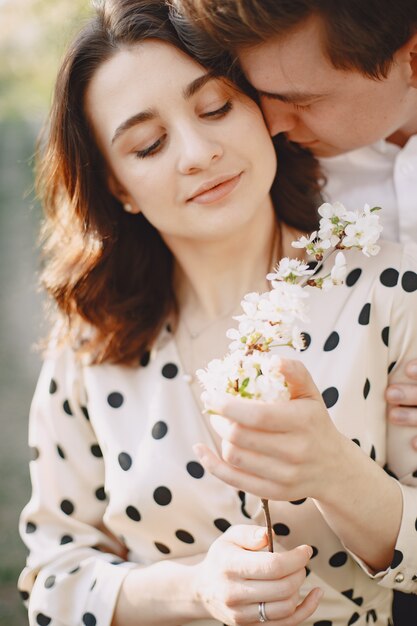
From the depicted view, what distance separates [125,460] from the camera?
7.50 feet

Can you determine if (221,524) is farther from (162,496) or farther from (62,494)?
(62,494)

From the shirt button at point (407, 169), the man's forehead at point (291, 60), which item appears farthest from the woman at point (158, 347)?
the shirt button at point (407, 169)

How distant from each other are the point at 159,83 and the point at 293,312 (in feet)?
2.80

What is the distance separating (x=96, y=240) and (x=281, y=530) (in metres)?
1.08

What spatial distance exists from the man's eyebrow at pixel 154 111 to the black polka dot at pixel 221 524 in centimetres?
111

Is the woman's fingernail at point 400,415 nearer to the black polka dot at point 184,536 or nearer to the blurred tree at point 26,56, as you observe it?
the black polka dot at point 184,536

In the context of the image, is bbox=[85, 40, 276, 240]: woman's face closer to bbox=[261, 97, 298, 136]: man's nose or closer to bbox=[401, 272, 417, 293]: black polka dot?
bbox=[261, 97, 298, 136]: man's nose

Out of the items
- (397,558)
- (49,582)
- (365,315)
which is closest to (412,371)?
(365,315)

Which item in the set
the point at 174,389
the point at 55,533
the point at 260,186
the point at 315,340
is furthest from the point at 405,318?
the point at 55,533

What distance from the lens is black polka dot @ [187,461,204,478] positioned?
219 cm

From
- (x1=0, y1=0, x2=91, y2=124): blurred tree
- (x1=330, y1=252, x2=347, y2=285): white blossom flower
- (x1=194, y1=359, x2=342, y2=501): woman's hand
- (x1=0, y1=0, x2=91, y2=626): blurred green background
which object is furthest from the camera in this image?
(x1=0, y1=0, x2=91, y2=124): blurred tree

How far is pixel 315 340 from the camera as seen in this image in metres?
2.21

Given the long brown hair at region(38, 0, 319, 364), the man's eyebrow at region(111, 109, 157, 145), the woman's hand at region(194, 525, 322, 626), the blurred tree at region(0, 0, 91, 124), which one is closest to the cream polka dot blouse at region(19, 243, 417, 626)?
the long brown hair at region(38, 0, 319, 364)

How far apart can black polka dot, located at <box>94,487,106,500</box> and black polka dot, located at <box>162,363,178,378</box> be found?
452mm
